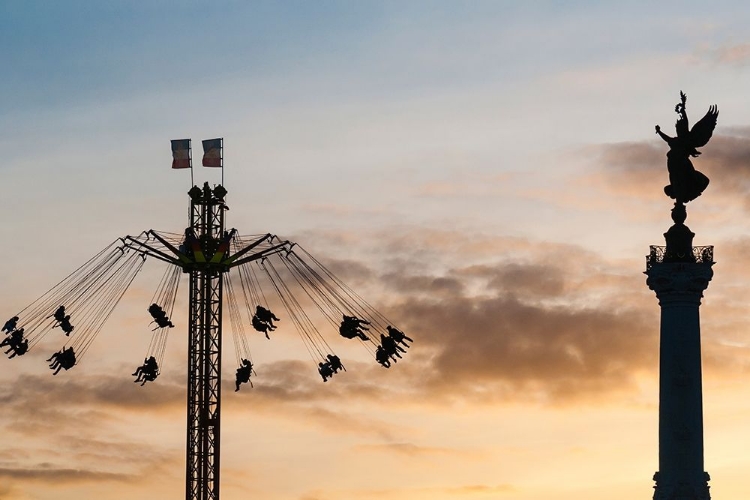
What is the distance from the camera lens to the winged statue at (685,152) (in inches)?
6860

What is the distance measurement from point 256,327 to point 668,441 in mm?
36993

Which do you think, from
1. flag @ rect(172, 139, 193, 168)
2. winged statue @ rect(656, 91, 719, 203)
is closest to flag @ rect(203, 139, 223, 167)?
flag @ rect(172, 139, 193, 168)

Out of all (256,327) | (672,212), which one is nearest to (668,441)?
(672,212)

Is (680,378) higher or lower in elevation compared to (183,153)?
lower

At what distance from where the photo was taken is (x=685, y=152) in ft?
577

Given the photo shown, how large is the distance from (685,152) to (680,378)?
2009cm

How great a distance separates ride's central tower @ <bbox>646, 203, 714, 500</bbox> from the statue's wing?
11462mm

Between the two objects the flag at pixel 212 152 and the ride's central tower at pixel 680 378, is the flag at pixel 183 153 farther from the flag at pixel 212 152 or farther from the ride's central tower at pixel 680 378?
the ride's central tower at pixel 680 378

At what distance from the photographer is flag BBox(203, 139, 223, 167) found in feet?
627

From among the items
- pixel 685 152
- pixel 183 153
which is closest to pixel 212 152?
pixel 183 153

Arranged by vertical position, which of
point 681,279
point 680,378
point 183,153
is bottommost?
point 680,378

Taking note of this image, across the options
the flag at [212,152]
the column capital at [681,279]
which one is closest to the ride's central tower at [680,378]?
→ the column capital at [681,279]

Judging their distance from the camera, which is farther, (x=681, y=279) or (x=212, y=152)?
(x=212, y=152)

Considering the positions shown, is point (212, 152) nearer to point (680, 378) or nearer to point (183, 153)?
point (183, 153)
